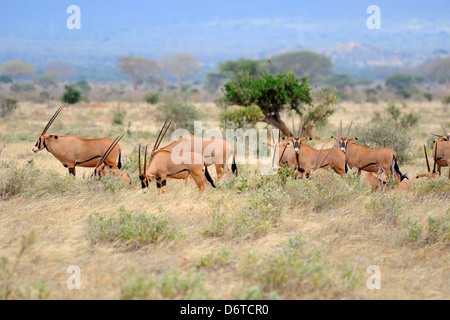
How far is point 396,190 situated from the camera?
9.32 m

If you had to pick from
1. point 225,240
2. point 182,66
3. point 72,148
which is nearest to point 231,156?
point 72,148

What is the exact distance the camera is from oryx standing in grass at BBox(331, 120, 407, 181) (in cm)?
1027

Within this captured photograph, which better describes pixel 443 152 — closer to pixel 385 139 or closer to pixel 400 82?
pixel 385 139

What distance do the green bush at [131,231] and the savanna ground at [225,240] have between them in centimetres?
2

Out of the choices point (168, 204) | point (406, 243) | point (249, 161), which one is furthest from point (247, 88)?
point (406, 243)

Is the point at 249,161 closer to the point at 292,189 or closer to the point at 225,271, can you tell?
the point at 292,189

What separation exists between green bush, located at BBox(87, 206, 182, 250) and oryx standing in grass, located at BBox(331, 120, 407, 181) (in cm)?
512

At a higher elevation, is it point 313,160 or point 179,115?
point 179,115

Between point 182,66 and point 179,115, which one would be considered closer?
point 179,115

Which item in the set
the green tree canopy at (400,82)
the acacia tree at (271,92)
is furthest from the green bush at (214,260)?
the green tree canopy at (400,82)

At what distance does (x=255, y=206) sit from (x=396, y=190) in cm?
317

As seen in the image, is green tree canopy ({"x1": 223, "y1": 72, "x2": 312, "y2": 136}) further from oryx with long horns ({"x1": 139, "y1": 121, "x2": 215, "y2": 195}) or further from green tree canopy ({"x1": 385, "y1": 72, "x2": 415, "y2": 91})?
green tree canopy ({"x1": 385, "y1": 72, "x2": 415, "y2": 91})

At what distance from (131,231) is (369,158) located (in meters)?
6.00

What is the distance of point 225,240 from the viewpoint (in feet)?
21.9
